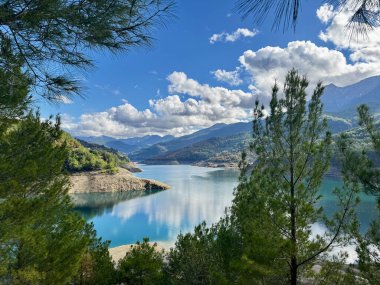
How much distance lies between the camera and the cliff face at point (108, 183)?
9656cm

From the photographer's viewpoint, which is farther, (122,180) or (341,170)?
(122,180)

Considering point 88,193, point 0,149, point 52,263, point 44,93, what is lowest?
point 88,193

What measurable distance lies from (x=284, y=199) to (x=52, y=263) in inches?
414

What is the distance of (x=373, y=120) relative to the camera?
879 centimetres

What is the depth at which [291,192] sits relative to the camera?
10.9 metres

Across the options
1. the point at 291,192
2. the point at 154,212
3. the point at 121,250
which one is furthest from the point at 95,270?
the point at 154,212

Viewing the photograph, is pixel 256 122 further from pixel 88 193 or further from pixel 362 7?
pixel 88 193

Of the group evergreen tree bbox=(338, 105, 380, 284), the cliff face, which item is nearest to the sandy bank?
evergreen tree bbox=(338, 105, 380, 284)

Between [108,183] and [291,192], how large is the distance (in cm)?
9548

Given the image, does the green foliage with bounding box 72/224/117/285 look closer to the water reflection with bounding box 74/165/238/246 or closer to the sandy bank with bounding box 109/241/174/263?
the sandy bank with bounding box 109/241/174/263

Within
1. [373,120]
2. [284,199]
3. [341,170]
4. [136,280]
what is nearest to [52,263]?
[136,280]

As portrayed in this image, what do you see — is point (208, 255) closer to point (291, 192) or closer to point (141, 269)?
point (141, 269)

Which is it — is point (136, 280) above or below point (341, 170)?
below

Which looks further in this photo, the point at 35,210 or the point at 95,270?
the point at 95,270
